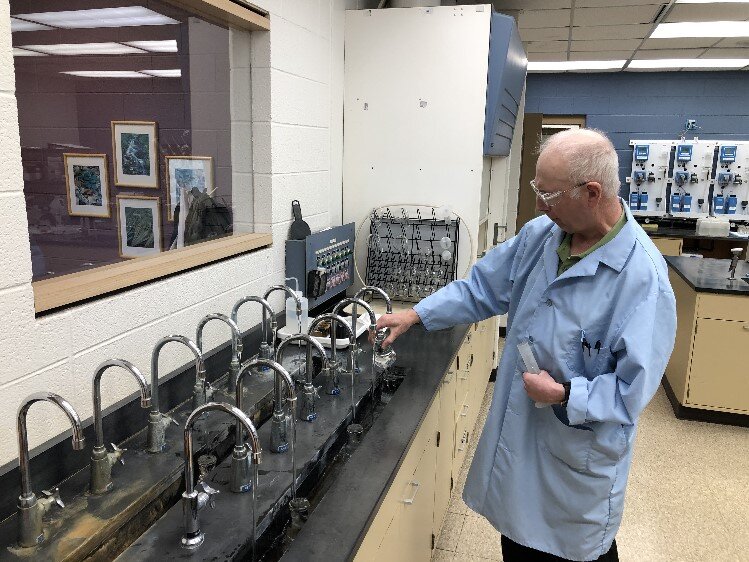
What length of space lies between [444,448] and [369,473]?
915mm

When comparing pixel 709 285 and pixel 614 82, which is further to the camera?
pixel 614 82

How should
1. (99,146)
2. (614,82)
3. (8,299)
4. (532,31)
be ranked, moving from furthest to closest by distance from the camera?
1. (614,82)
2. (532,31)
3. (99,146)
4. (8,299)

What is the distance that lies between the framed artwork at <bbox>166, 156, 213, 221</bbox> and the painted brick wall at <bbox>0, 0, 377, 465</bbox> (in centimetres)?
65

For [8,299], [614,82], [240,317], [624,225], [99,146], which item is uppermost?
[614,82]

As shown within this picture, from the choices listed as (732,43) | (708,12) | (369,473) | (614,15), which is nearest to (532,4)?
(614,15)

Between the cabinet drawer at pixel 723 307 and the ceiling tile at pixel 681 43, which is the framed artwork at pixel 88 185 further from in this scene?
the ceiling tile at pixel 681 43

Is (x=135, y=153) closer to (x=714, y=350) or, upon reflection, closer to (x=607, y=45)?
(x=714, y=350)

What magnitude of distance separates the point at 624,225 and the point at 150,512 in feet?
4.43

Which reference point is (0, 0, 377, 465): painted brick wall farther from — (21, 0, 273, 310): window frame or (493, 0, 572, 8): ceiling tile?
(493, 0, 572, 8): ceiling tile

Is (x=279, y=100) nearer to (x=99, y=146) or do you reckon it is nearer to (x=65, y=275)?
(x=65, y=275)

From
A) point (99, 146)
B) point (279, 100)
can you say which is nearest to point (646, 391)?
point (279, 100)

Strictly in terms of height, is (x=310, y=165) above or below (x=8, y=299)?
above

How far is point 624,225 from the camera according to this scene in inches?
59.1

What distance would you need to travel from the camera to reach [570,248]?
1600 mm
